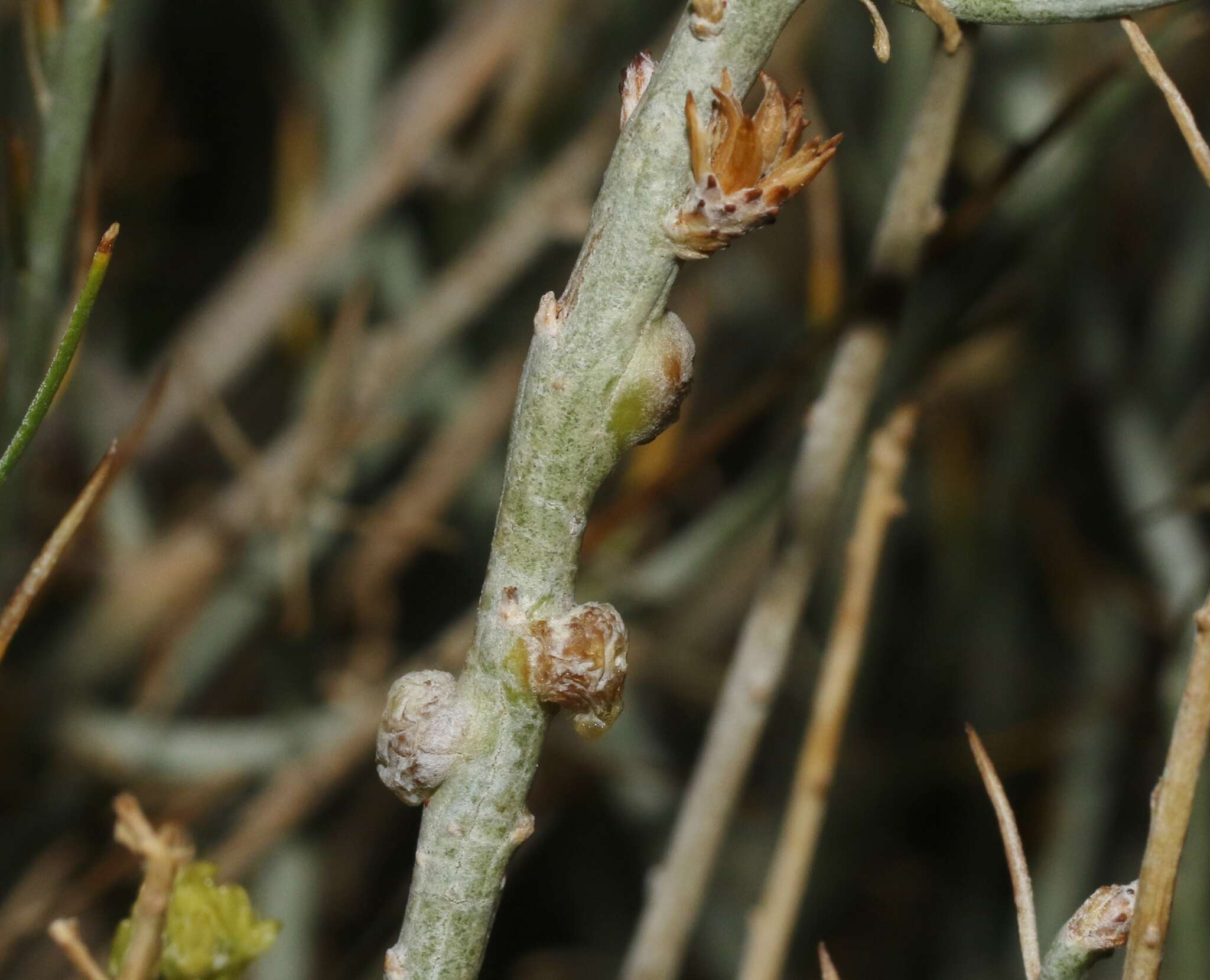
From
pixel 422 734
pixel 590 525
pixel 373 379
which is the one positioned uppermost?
pixel 422 734

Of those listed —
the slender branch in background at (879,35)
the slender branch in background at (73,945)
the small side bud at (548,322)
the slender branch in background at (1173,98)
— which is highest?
the slender branch in background at (879,35)

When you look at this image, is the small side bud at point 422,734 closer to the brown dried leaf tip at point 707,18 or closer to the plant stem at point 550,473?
the plant stem at point 550,473

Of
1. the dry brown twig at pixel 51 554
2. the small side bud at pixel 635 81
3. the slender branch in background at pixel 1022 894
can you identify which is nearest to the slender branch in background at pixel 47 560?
the dry brown twig at pixel 51 554

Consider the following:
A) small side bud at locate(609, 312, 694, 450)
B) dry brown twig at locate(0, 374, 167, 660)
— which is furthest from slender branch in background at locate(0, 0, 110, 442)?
small side bud at locate(609, 312, 694, 450)

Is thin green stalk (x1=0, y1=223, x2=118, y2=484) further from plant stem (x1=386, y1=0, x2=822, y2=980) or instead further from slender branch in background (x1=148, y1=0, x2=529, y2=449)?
slender branch in background (x1=148, y1=0, x2=529, y2=449)

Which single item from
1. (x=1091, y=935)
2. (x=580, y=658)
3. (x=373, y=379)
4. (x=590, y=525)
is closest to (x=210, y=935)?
(x=580, y=658)

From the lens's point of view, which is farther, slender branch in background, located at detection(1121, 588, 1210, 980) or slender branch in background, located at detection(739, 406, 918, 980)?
slender branch in background, located at detection(739, 406, 918, 980)

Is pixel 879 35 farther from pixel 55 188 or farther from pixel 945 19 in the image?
pixel 55 188

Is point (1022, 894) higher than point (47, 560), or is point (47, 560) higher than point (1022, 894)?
point (47, 560)
